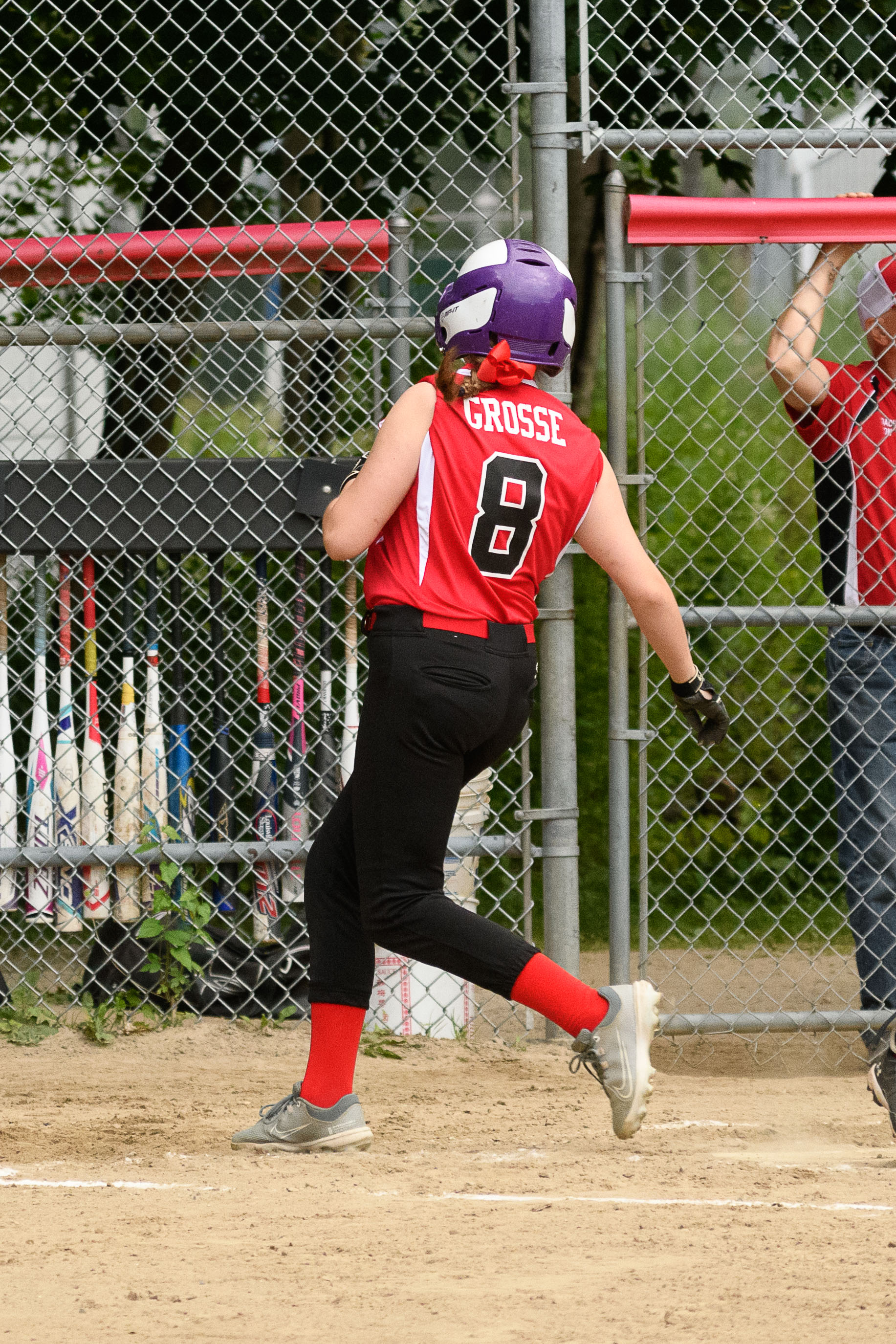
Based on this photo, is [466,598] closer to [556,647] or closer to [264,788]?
[556,647]

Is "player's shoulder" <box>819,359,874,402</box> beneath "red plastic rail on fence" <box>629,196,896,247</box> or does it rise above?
beneath

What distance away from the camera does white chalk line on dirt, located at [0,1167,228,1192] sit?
3.01 metres

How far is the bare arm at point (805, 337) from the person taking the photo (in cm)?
401

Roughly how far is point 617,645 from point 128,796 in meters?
1.63

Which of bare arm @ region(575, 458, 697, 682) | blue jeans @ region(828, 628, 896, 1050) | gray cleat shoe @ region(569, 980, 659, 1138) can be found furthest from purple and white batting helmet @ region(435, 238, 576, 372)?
blue jeans @ region(828, 628, 896, 1050)

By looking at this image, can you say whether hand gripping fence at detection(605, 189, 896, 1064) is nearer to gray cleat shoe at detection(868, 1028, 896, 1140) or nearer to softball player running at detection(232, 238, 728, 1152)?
gray cleat shoe at detection(868, 1028, 896, 1140)

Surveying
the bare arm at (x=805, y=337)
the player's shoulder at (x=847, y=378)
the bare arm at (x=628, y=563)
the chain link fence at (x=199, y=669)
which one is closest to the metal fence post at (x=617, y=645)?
the chain link fence at (x=199, y=669)

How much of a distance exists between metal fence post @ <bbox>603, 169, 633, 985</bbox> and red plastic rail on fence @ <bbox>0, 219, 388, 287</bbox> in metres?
0.71

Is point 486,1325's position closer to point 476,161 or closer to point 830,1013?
point 830,1013

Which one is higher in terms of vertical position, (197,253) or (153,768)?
(197,253)

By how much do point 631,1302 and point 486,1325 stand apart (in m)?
0.26

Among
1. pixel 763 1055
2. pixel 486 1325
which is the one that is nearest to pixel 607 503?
pixel 486 1325

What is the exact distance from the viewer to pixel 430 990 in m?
4.44

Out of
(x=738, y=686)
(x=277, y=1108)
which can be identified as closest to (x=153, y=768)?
(x=277, y=1108)
